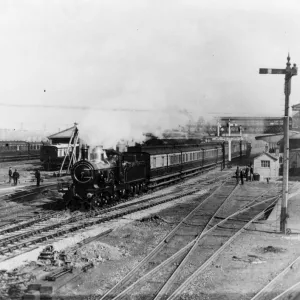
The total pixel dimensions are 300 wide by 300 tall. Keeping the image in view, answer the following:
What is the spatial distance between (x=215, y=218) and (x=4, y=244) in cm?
879

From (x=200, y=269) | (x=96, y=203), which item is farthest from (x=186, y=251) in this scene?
(x=96, y=203)

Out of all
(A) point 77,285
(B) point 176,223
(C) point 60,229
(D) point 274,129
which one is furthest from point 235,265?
(D) point 274,129

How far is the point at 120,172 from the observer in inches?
771

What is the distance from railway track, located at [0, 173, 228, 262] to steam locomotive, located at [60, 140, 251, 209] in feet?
2.84

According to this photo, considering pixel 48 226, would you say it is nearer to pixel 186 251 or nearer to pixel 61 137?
pixel 186 251

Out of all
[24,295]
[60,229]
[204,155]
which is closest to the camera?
[24,295]

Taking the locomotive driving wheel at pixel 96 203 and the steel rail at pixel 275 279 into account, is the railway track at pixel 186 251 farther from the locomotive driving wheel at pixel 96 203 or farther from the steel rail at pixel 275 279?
the locomotive driving wheel at pixel 96 203

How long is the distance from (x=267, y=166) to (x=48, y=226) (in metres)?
23.3

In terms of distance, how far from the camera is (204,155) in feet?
127

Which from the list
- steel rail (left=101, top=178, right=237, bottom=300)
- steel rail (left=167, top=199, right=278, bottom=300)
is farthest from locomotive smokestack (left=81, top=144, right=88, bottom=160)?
steel rail (left=167, top=199, right=278, bottom=300)

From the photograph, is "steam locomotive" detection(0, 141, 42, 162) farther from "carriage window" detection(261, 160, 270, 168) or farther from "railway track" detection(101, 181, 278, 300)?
"railway track" detection(101, 181, 278, 300)

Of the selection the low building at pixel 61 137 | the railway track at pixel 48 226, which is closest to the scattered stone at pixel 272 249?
the railway track at pixel 48 226

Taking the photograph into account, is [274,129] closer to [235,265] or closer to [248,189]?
[248,189]

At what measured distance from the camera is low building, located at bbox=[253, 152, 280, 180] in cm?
3338
